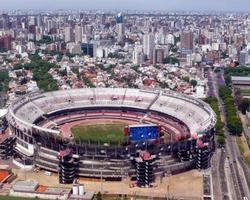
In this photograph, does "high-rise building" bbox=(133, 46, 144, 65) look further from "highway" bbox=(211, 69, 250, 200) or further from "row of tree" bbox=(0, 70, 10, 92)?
"highway" bbox=(211, 69, 250, 200)

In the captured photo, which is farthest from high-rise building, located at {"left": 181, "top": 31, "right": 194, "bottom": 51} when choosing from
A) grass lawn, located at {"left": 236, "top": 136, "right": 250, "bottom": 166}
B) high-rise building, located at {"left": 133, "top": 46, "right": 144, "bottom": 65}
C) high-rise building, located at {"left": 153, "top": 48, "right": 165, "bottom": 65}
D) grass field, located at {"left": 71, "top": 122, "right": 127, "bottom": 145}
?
grass field, located at {"left": 71, "top": 122, "right": 127, "bottom": 145}

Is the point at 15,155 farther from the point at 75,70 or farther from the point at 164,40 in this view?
the point at 164,40

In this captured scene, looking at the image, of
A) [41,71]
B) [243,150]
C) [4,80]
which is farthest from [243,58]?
[243,150]

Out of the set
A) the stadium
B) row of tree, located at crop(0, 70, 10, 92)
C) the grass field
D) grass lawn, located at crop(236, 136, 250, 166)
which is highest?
the stadium

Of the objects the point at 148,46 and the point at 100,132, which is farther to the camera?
the point at 148,46

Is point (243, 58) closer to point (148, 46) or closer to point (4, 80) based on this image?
point (148, 46)
